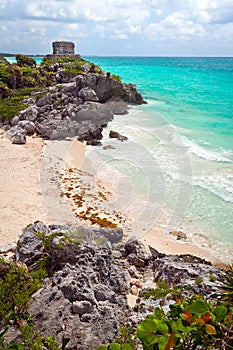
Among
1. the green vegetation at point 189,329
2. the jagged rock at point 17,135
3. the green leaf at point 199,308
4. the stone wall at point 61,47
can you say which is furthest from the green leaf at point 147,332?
the stone wall at point 61,47

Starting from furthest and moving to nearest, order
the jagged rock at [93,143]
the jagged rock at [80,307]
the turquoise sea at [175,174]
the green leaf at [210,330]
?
the jagged rock at [93,143] → the turquoise sea at [175,174] → the jagged rock at [80,307] → the green leaf at [210,330]

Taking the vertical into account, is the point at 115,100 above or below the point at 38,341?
above

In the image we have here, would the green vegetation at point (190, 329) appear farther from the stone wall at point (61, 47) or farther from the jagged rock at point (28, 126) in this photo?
the stone wall at point (61, 47)

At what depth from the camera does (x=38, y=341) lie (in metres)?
5.32

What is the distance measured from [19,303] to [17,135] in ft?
67.0

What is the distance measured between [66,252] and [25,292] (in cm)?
177

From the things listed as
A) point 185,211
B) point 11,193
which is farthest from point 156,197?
point 11,193

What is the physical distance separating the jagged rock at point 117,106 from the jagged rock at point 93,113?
6.60 m

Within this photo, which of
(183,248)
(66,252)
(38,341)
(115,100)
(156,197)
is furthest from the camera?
(115,100)

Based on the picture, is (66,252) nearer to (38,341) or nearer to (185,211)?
(38,341)

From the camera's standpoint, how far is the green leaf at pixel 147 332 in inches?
114

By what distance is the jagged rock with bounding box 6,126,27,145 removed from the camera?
2455 centimetres

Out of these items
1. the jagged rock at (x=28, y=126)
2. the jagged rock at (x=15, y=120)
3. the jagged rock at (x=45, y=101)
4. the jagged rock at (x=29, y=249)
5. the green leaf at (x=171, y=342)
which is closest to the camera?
the green leaf at (x=171, y=342)

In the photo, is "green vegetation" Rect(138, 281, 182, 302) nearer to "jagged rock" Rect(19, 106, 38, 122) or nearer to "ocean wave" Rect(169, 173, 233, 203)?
"ocean wave" Rect(169, 173, 233, 203)
